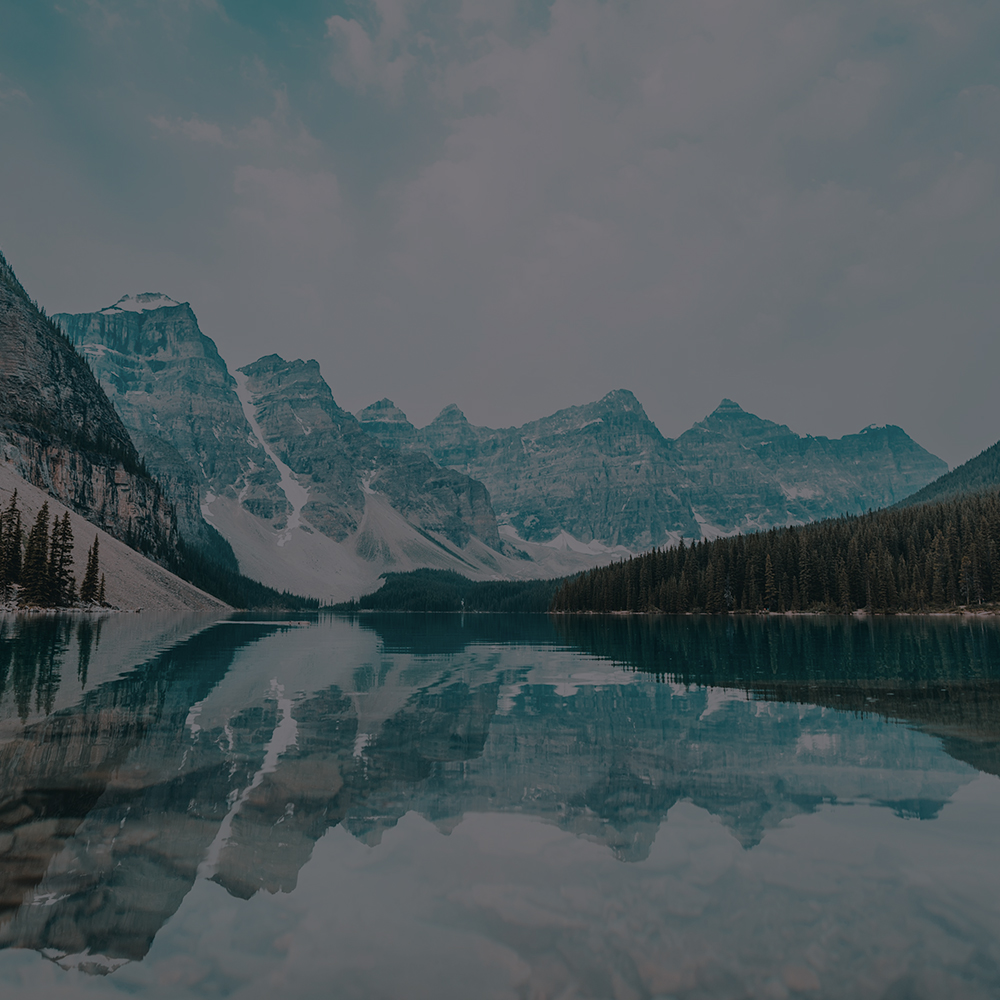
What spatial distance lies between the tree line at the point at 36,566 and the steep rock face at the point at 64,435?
45013mm

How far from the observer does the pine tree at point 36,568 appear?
291 ft

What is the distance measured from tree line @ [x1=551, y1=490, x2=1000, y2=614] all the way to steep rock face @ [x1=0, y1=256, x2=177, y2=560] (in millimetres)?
126930

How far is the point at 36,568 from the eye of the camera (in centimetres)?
9044

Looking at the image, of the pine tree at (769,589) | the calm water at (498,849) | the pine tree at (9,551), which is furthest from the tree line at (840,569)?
the pine tree at (9,551)

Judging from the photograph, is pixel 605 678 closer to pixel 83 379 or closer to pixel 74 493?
pixel 74 493

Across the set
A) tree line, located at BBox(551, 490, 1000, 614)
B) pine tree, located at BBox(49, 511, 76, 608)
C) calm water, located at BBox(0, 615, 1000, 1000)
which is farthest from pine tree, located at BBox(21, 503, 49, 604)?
tree line, located at BBox(551, 490, 1000, 614)

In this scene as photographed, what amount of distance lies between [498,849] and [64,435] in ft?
604

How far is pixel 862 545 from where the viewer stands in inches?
4727

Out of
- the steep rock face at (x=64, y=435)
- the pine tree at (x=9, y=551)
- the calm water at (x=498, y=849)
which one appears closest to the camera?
the calm water at (x=498, y=849)

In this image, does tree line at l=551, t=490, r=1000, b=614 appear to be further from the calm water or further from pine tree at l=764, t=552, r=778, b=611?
the calm water

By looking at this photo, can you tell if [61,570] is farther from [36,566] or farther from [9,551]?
[9,551]

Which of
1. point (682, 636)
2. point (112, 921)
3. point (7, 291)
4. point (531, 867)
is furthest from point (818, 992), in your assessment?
point (7, 291)

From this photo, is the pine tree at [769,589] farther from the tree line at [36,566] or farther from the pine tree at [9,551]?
the pine tree at [9,551]

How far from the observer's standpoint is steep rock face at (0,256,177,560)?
14688 cm
